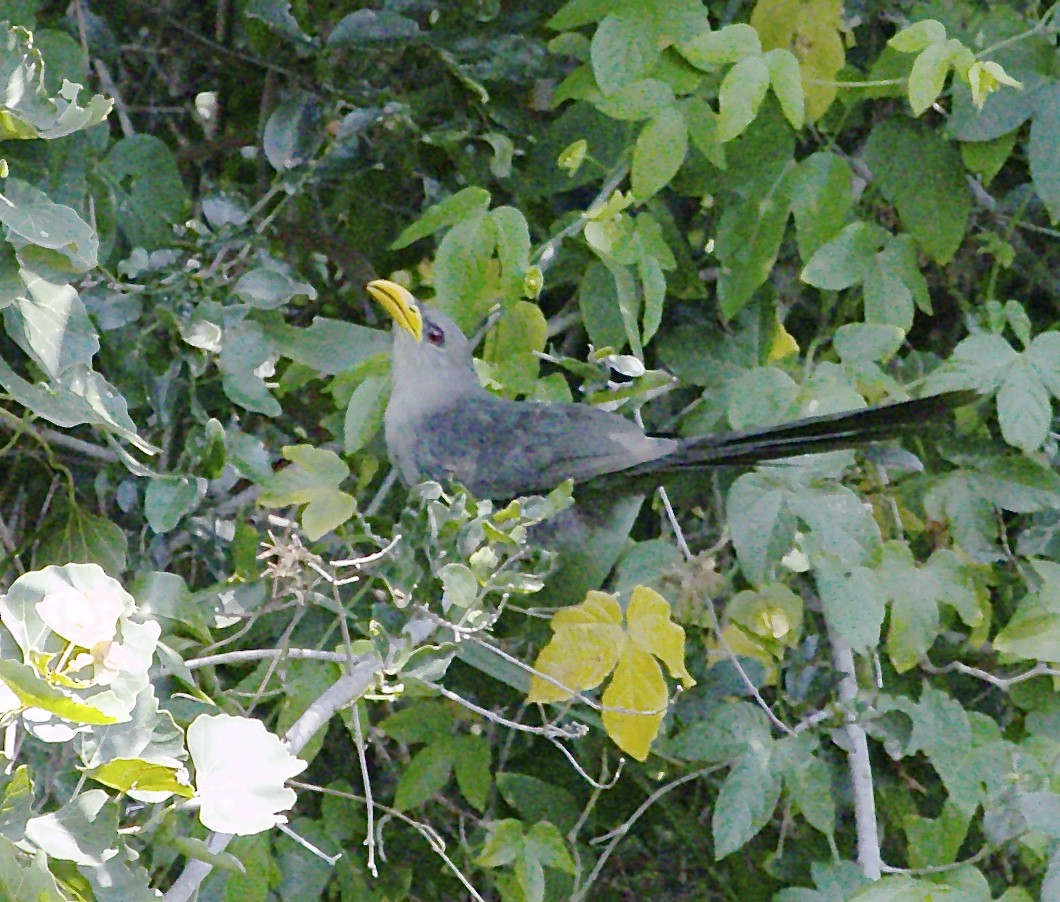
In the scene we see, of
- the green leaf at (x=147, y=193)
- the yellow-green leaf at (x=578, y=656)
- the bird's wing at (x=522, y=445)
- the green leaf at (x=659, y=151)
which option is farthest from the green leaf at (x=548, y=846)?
the green leaf at (x=147, y=193)

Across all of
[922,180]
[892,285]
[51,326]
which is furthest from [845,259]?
[51,326]

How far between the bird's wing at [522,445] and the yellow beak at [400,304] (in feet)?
0.54

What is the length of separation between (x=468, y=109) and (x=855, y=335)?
27.2 inches

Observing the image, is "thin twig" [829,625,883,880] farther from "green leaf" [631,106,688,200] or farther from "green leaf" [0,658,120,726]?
"green leaf" [0,658,120,726]

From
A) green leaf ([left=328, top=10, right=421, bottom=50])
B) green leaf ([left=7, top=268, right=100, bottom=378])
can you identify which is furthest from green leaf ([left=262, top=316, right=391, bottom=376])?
green leaf ([left=7, top=268, right=100, bottom=378])

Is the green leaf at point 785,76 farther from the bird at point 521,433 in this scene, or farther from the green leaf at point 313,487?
the green leaf at point 313,487

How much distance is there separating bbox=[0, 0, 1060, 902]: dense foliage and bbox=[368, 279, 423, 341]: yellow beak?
164 millimetres

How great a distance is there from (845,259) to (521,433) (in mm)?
554

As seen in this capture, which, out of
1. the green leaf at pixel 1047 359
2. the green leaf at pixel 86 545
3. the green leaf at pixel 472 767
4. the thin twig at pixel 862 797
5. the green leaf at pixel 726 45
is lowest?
the green leaf at pixel 472 767

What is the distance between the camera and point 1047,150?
6.32ft

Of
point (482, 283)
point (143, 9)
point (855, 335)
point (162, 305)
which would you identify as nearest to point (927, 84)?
point (855, 335)

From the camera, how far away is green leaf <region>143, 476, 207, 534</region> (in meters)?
1.70

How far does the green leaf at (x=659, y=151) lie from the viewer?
183cm

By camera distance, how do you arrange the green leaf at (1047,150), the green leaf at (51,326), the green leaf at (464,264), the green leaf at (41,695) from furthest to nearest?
1. the green leaf at (1047,150)
2. the green leaf at (464,264)
3. the green leaf at (51,326)
4. the green leaf at (41,695)
